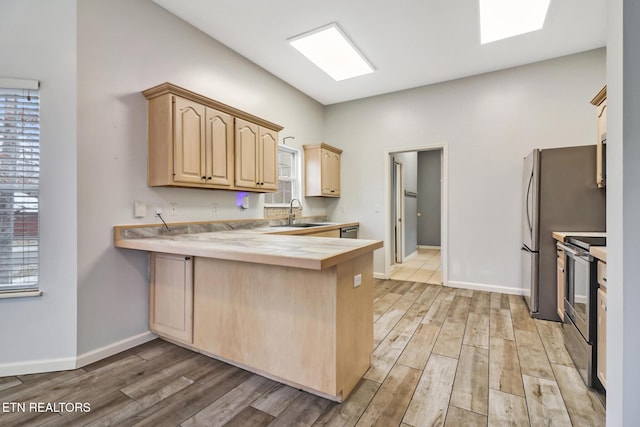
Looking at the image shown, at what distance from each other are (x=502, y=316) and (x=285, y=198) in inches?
120

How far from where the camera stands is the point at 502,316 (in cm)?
298

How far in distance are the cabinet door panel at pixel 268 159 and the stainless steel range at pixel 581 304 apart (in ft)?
9.21

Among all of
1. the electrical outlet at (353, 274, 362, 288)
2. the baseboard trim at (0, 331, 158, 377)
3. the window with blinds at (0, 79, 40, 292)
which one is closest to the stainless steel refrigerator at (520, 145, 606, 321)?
the electrical outlet at (353, 274, 362, 288)

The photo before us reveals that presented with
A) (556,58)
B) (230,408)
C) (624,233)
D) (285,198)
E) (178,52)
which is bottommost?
(230,408)

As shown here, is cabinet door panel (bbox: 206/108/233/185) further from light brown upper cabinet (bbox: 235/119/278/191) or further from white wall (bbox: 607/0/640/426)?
white wall (bbox: 607/0/640/426)

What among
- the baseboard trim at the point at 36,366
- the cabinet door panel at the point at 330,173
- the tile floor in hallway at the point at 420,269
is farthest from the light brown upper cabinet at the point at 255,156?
the tile floor in hallway at the point at 420,269

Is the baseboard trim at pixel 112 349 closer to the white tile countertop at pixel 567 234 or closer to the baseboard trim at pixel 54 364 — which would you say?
the baseboard trim at pixel 54 364

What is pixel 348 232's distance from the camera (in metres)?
4.39

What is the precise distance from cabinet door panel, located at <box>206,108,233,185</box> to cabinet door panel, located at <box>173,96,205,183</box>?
7 cm

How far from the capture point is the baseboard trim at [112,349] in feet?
6.76

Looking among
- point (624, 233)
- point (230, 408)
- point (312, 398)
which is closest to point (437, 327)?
point (312, 398)

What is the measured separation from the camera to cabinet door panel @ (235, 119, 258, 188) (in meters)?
2.93

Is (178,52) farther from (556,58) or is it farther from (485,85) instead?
(556,58)

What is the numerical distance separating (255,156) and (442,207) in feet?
8.98
